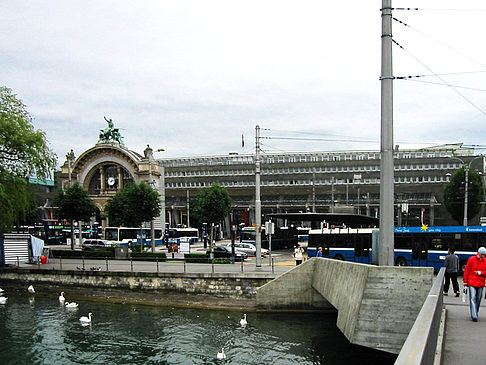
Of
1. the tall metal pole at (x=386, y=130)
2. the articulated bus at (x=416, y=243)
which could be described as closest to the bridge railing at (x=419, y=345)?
the tall metal pole at (x=386, y=130)

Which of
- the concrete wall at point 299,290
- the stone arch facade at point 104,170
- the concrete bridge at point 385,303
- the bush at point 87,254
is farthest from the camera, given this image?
the stone arch facade at point 104,170

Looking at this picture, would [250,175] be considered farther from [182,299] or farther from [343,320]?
[343,320]

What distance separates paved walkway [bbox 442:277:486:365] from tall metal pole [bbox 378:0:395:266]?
2514 mm

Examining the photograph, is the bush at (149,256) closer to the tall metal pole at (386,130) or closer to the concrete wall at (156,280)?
the concrete wall at (156,280)

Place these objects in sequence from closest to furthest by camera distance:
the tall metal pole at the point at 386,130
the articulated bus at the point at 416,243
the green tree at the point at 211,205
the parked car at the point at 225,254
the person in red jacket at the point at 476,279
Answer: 1. the person in red jacket at the point at 476,279
2. the tall metal pole at the point at 386,130
3. the articulated bus at the point at 416,243
4. the parked car at the point at 225,254
5. the green tree at the point at 211,205

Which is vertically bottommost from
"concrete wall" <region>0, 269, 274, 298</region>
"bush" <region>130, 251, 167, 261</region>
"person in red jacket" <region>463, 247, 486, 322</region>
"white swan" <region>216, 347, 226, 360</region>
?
"white swan" <region>216, 347, 226, 360</region>

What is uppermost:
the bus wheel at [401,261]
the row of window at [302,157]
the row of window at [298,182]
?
the row of window at [302,157]

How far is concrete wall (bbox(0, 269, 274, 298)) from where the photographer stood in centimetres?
2638

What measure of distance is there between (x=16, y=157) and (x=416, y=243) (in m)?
28.3

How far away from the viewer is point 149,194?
50.8 m

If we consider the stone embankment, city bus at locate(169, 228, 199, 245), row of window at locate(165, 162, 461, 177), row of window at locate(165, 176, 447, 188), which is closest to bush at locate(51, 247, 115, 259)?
the stone embankment

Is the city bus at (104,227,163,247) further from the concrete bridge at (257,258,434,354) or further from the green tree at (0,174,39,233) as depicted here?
the concrete bridge at (257,258,434,354)

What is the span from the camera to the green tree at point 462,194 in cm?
6025

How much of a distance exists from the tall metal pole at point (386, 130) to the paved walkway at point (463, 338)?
99.0 inches
